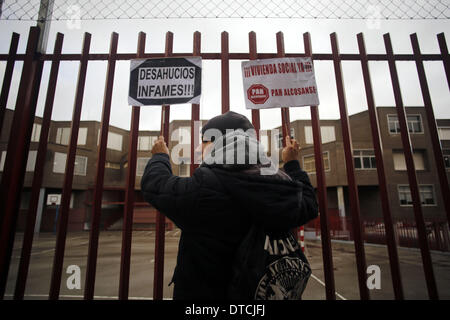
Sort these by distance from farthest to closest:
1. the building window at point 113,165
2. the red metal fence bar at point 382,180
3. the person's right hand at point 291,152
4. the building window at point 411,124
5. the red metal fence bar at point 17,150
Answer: the building window at point 113,165 → the building window at point 411,124 → the red metal fence bar at point 17,150 → the red metal fence bar at point 382,180 → the person's right hand at point 291,152

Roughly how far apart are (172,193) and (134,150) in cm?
127

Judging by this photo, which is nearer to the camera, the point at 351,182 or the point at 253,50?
the point at 351,182

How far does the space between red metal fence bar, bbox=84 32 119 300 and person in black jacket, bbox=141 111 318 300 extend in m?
1.15

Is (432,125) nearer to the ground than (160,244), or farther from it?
farther from it

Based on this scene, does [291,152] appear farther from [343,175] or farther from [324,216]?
[343,175]

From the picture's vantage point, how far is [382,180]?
2289 mm

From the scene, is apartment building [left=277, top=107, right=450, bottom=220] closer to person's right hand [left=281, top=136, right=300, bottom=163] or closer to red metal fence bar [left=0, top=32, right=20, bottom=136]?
person's right hand [left=281, top=136, right=300, bottom=163]

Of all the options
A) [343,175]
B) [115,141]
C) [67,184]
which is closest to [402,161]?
[343,175]

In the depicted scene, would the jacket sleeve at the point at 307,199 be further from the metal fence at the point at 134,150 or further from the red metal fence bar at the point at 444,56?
the red metal fence bar at the point at 444,56

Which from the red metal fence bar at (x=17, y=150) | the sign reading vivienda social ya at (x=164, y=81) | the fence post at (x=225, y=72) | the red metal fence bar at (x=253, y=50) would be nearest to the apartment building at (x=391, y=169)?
the red metal fence bar at (x=253, y=50)

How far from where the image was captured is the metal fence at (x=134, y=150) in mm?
2170

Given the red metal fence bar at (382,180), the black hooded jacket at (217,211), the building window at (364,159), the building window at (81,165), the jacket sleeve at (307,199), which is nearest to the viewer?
the black hooded jacket at (217,211)

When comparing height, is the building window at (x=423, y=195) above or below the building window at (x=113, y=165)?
below
